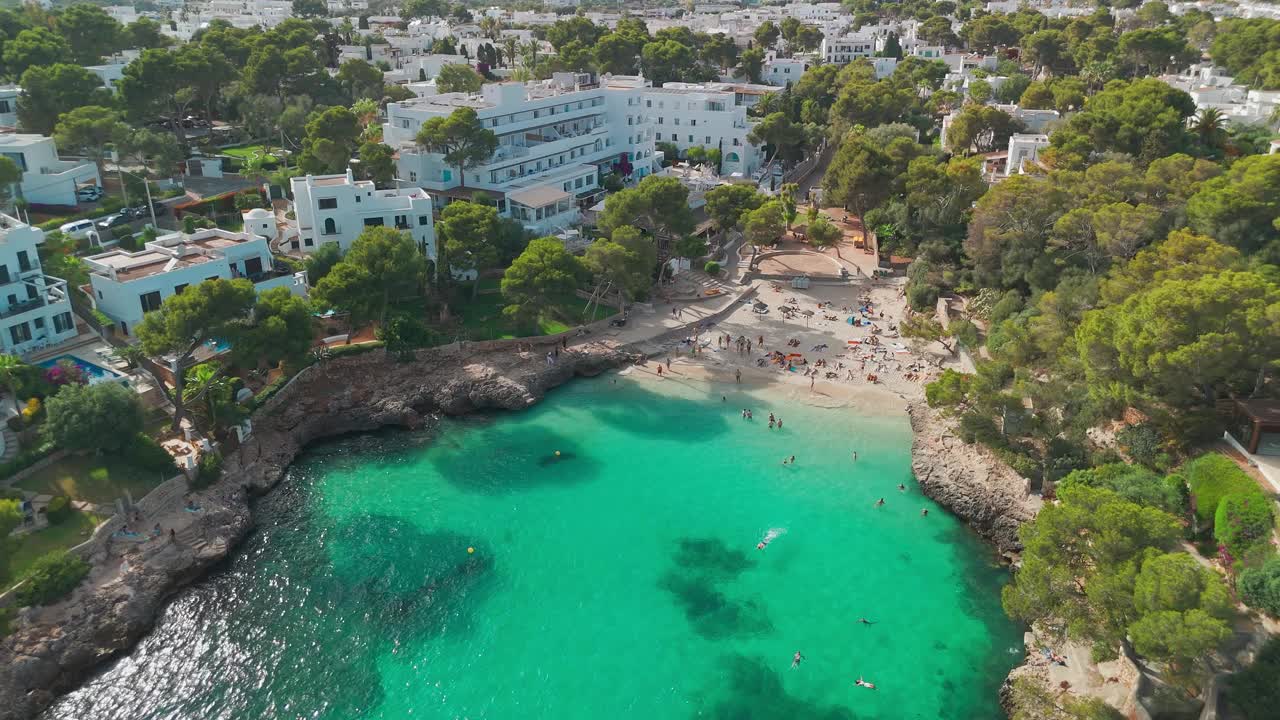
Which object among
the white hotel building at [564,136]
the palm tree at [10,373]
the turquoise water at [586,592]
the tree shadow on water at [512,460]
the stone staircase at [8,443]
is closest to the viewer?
the turquoise water at [586,592]

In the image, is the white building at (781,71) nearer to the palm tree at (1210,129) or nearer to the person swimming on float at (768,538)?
the palm tree at (1210,129)

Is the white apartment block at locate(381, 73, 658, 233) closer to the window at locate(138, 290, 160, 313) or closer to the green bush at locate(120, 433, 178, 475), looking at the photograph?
the window at locate(138, 290, 160, 313)

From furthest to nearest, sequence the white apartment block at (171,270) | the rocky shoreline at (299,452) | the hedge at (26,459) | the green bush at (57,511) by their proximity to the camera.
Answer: the white apartment block at (171,270)
the hedge at (26,459)
the green bush at (57,511)
the rocky shoreline at (299,452)

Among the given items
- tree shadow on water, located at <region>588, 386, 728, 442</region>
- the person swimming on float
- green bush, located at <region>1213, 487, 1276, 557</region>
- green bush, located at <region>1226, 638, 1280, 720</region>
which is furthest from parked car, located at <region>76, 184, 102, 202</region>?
green bush, located at <region>1226, 638, 1280, 720</region>

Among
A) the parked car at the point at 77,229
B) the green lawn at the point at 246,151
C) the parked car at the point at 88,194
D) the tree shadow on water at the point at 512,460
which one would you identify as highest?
the green lawn at the point at 246,151

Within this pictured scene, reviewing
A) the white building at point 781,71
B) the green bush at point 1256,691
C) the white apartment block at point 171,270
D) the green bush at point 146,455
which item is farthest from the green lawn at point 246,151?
the green bush at point 1256,691

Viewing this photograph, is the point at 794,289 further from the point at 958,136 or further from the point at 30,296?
the point at 30,296

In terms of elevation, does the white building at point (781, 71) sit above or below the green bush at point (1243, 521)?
above

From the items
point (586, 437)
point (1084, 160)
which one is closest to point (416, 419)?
point (586, 437)
